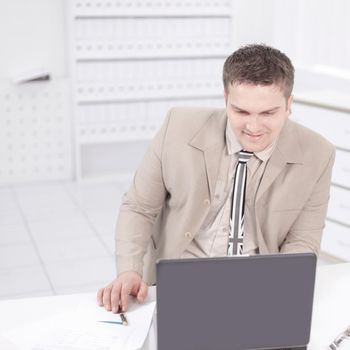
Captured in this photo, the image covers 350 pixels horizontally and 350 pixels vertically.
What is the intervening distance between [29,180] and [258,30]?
2526mm

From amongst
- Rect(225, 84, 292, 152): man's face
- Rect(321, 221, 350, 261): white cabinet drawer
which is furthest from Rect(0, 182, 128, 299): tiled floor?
Rect(225, 84, 292, 152): man's face

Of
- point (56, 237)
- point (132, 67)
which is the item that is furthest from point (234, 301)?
point (132, 67)

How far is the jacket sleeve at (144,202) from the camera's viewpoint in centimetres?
186

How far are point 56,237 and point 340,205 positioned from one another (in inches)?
75.1

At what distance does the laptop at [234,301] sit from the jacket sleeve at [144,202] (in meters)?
0.62

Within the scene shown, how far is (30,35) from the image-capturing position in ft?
16.4

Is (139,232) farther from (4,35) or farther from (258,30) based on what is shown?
(258,30)

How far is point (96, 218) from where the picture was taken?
451 cm

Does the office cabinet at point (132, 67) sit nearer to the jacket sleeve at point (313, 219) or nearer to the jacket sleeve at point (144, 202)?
the jacket sleeve at point (144, 202)

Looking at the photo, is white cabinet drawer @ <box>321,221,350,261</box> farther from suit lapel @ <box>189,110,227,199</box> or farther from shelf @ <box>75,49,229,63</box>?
shelf @ <box>75,49,229,63</box>

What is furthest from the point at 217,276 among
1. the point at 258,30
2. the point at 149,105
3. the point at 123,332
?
the point at 258,30

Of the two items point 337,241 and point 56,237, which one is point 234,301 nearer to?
point 337,241

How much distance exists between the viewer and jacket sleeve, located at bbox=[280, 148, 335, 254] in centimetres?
185

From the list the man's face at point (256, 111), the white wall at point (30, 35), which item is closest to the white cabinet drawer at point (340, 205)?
the man's face at point (256, 111)
